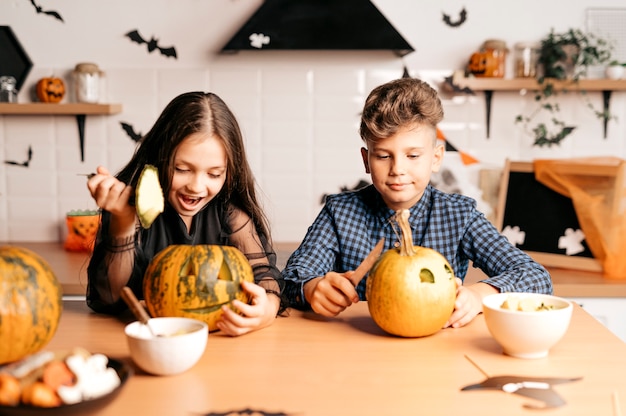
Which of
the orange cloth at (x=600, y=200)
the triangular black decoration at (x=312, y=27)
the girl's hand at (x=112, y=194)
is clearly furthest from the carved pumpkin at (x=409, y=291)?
the triangular black decoration at (x=312, y=27)

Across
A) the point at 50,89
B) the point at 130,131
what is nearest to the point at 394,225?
the point at 130,131

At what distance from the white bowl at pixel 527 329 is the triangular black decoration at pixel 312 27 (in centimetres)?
155

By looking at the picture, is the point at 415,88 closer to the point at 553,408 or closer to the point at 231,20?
the point at 553,408

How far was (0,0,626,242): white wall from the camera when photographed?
2.47 m

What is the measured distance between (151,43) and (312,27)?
0.60 m

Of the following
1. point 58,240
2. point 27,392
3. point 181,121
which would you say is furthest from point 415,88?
point 58,240

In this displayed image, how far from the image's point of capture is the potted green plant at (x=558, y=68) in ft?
7.82

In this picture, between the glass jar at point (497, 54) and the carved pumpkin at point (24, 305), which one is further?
the glass jar at point (497, 54)

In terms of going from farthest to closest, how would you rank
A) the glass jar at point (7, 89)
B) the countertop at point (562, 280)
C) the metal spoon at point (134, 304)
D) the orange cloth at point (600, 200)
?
the glass jar at point (7, 89) → the orange cloth at point (600, 200) → the countertop at point (562, 280) → the metal spoon at point (134, 304)

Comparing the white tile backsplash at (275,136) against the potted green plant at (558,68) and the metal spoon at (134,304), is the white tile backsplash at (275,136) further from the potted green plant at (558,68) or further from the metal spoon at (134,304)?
the metal spoon at (134,304)

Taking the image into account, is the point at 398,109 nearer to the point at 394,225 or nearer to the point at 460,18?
the point at 394,225

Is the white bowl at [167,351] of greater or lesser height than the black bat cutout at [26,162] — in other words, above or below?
below

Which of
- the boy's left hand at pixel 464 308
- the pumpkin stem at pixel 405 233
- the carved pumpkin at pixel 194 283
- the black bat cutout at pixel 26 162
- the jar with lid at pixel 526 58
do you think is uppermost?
the jar with lid at pixel 526 58

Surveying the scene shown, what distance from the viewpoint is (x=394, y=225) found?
4.81ft
